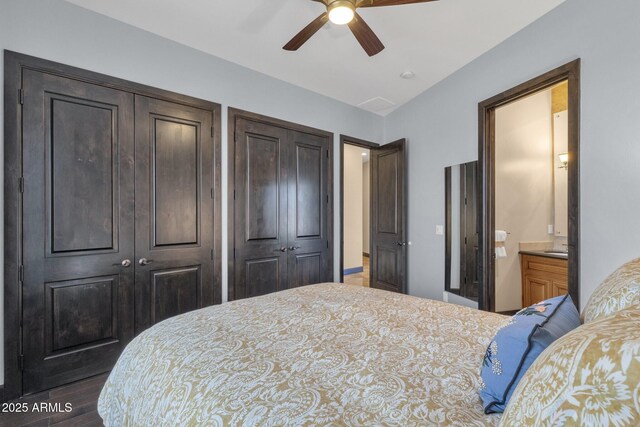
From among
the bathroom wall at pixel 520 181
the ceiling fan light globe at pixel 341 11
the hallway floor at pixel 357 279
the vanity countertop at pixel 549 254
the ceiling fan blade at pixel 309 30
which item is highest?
the ceiling fan blade at pixel 309 30

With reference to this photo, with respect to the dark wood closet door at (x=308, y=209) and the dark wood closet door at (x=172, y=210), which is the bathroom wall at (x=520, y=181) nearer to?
the dark wood closet door at (x=308, y=209)

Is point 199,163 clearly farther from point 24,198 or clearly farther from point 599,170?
point 599,170

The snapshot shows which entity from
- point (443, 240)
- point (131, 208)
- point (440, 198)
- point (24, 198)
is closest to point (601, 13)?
point (440, 198)

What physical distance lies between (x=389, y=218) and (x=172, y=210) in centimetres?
271

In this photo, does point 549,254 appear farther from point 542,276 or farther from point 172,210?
point 172,210

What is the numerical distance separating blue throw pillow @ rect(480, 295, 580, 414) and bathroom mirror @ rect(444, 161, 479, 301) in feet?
7.59

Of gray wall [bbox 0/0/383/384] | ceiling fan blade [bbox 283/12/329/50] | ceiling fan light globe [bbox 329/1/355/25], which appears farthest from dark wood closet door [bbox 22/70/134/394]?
ceiling fan light globe [bbox 329/1/355/25]

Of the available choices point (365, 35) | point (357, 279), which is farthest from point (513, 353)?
point (357, 279)

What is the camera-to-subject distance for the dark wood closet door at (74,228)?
82.0 inches

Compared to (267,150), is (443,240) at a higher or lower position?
lower

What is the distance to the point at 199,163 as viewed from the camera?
2832mm

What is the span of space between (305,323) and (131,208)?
189 cm

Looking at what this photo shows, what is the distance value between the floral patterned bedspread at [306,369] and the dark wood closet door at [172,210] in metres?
1.26

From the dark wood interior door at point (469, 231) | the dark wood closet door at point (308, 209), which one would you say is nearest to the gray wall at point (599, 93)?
the dark wood interior door at point (469, 231)
